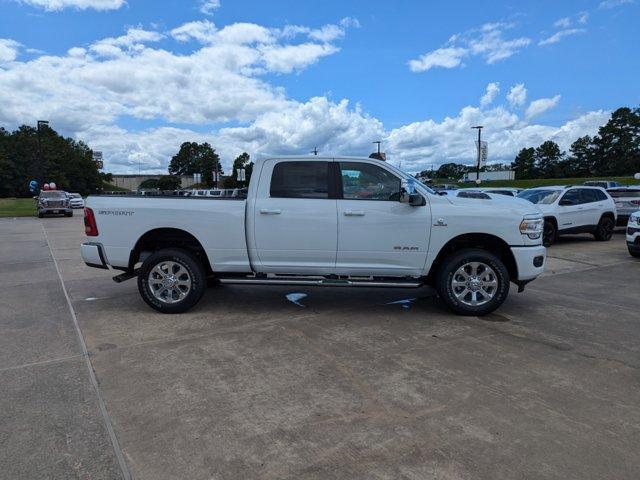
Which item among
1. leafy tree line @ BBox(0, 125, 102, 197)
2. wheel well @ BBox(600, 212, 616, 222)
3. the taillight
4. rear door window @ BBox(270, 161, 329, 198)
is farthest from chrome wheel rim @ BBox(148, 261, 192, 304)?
leafy tree line @ BBox(0, 125, 102, 197)

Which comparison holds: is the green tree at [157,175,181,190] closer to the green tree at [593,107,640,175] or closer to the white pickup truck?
the white pickup truck

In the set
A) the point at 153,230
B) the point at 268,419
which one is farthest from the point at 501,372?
the point at 153,230

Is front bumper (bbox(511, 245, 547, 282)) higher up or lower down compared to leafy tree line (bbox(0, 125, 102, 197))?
lower down

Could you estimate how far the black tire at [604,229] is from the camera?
14.3 m

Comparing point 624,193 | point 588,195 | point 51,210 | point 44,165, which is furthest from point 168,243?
point 44,165

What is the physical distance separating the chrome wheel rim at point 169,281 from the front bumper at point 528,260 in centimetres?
415

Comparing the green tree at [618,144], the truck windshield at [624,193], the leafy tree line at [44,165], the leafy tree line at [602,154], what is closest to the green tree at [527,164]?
the leafy tree line at [602,154]

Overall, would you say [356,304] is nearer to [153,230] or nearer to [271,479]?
[153,230]

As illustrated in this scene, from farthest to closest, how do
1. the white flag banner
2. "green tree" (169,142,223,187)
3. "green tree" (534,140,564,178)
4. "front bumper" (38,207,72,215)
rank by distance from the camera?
1. "green tree" (169,142,223,187)
2. "green tree" (534,140,564,178)
3. the white flag banner
4. "front bumper" (38,207,72,215)

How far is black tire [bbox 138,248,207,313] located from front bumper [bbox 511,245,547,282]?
398 cm

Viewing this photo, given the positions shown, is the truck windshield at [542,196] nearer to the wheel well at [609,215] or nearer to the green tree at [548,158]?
the wheel well at [609,215]

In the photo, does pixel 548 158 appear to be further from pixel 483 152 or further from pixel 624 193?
pixel 624 193

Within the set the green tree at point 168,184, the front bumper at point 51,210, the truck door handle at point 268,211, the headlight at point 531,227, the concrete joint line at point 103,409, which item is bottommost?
the concrete joint line at point 103,409

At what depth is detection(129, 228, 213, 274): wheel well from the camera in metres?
6.15
